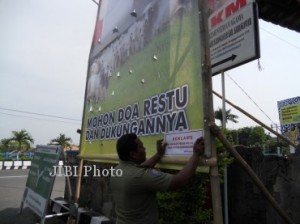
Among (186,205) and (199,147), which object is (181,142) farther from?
(186,205)

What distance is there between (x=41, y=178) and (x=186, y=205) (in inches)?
82.8

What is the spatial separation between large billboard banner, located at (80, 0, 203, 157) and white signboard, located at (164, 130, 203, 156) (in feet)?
0.04

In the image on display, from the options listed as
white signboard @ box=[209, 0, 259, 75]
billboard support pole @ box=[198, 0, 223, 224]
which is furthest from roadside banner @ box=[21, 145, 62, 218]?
billboard support pole @ box=[198, 0, 223, 224]

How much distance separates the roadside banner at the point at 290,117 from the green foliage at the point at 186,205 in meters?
7.14

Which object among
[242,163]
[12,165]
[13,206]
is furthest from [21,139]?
[242,163]

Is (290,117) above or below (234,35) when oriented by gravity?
above

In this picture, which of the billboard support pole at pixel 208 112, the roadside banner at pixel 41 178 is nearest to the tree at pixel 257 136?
the roadside banner at pixel 41 178

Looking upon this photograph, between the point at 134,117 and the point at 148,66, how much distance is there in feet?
1.55

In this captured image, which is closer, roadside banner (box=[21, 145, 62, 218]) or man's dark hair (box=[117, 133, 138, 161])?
man's dark hair (box=[117, 133, 138, 161])

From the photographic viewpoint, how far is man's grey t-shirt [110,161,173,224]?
1.92m

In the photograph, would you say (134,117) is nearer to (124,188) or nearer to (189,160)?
(124,188)

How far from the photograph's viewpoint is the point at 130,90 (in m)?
2.90

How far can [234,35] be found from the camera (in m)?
3.14

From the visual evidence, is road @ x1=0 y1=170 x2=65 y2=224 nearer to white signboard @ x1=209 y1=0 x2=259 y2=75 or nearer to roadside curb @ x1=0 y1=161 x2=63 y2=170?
white signboard @ x1=209 y1=0 x2=259 y2=75
